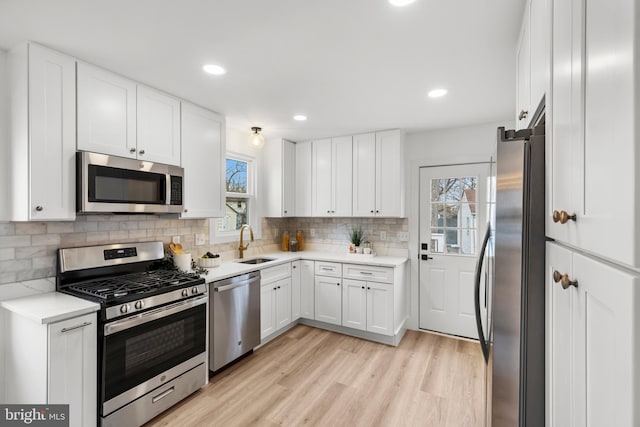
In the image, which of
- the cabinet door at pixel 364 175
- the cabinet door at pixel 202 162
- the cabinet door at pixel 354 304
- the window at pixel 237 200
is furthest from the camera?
the cabinet door at pixel 364 175

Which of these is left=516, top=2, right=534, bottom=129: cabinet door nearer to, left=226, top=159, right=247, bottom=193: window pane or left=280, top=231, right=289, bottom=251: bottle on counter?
left=226, top=159, right=247, bottom=193: window pane

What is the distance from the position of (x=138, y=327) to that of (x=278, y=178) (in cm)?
252

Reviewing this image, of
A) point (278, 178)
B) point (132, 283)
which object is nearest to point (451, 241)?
point (278, 178)

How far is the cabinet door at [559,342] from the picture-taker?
0.70 meters

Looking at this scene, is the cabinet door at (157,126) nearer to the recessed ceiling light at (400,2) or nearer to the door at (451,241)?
the recessed ceiling light at (400,2)

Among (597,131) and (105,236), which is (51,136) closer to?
(105,236)

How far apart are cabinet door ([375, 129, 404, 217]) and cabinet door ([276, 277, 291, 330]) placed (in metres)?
1.40

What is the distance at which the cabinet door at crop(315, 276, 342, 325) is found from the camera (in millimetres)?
3672

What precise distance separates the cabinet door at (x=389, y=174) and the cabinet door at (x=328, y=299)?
1015 mm

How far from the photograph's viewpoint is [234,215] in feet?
12.7

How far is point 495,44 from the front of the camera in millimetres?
1781

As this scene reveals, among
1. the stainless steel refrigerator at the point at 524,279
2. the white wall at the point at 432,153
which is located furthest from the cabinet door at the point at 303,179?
the stainless steel refrigerator at the point at 524,279

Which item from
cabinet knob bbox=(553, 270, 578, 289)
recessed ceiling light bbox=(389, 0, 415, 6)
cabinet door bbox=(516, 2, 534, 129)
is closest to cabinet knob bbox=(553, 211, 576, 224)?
cabinet knob bbox=(553, 270, 578, 289)

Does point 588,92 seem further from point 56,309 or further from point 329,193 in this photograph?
point 329,193
